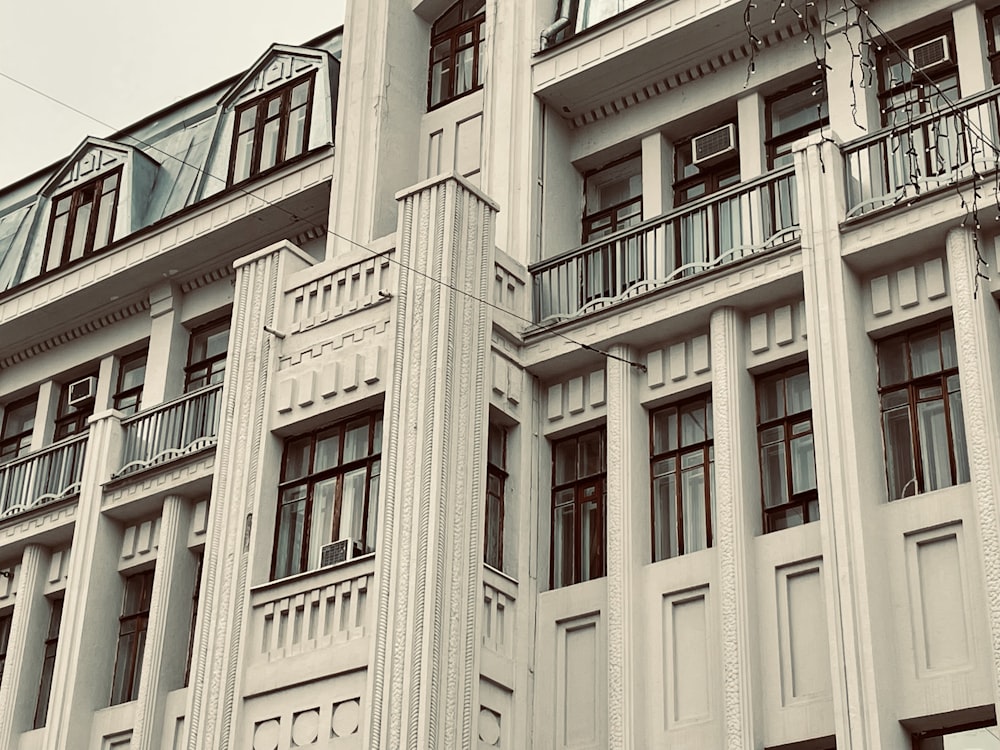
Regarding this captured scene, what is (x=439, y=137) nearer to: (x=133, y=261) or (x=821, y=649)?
(x=133, y=261)

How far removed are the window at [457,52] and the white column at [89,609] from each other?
6428 mm

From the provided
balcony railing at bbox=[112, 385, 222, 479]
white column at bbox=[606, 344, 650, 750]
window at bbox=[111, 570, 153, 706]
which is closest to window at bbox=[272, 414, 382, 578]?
white column at bbox=[606, 344, 650, 750]

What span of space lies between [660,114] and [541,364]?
13.0 ft

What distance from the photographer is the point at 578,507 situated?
56.5ft

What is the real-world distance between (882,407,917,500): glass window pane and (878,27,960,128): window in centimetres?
368

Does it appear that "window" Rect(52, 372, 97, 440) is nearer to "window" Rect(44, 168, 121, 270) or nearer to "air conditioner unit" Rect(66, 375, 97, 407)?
"air conditioner unit" Rect(66, 375, 97, 407)

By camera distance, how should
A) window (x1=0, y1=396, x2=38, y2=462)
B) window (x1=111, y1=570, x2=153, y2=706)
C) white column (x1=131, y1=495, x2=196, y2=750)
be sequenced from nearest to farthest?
white column (x1=131, y1=495, x2=196, y2=750)
window (x1=111, y1=570, x2=153, y2=706)
window (x1=0, y1=396, x2=38, y2=462)

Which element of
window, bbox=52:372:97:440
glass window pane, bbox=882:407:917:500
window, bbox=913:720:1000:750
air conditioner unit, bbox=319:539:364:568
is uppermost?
window, bbox=52:372:97:440

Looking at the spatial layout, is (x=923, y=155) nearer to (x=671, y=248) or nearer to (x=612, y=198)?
(x=671, y=248)

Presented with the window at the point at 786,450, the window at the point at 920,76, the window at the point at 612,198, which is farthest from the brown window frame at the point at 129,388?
the window at the point at 920,76

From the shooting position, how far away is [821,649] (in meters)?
14.5

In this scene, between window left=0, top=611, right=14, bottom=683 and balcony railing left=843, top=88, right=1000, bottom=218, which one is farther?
window left=0, top=611, right=14, bottom=683

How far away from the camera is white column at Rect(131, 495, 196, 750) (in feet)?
62.6

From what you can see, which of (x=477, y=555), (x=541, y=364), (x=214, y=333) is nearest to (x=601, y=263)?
(x=541, y=364)
